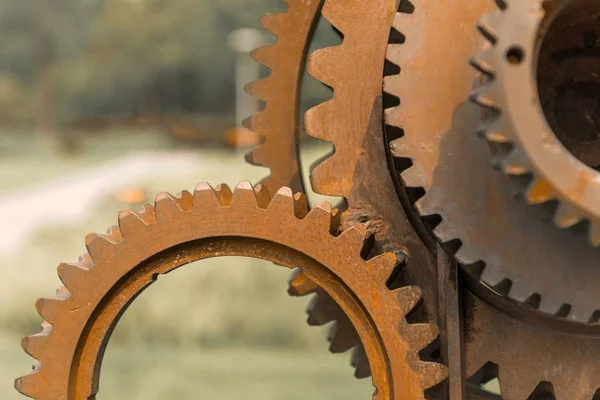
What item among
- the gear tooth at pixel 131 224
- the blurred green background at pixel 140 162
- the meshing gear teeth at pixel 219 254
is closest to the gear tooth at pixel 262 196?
the meshing gear teeth at pixel 219 254

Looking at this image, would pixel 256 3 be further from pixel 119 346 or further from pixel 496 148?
pixel 496 148

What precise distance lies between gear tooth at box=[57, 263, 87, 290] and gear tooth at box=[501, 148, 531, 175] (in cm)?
39

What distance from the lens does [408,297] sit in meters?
0.82

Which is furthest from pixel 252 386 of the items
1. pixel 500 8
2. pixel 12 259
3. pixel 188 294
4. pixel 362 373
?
pixel 500 8

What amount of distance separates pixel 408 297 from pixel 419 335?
4 cm

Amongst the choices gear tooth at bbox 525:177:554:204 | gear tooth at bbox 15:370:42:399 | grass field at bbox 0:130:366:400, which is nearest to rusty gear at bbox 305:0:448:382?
gear tooth at bbox 525:177:554:204

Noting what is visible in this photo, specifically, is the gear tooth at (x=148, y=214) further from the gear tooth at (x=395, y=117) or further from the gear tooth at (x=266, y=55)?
the gear tooth at (x=266, y=55)

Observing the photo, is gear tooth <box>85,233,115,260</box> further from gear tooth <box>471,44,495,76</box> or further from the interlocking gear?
gear tooth <box>471,44,495,76</box>

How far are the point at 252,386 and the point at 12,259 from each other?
3.89 feet

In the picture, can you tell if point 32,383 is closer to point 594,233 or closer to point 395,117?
point 395,117

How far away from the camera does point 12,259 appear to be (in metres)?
3.49

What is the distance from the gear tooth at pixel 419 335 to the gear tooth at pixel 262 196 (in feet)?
0.56


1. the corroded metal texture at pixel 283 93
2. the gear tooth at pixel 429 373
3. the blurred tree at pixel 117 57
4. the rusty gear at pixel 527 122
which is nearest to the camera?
the rusty gear at pixel 527 122

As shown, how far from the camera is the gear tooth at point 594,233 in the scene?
72 cm
